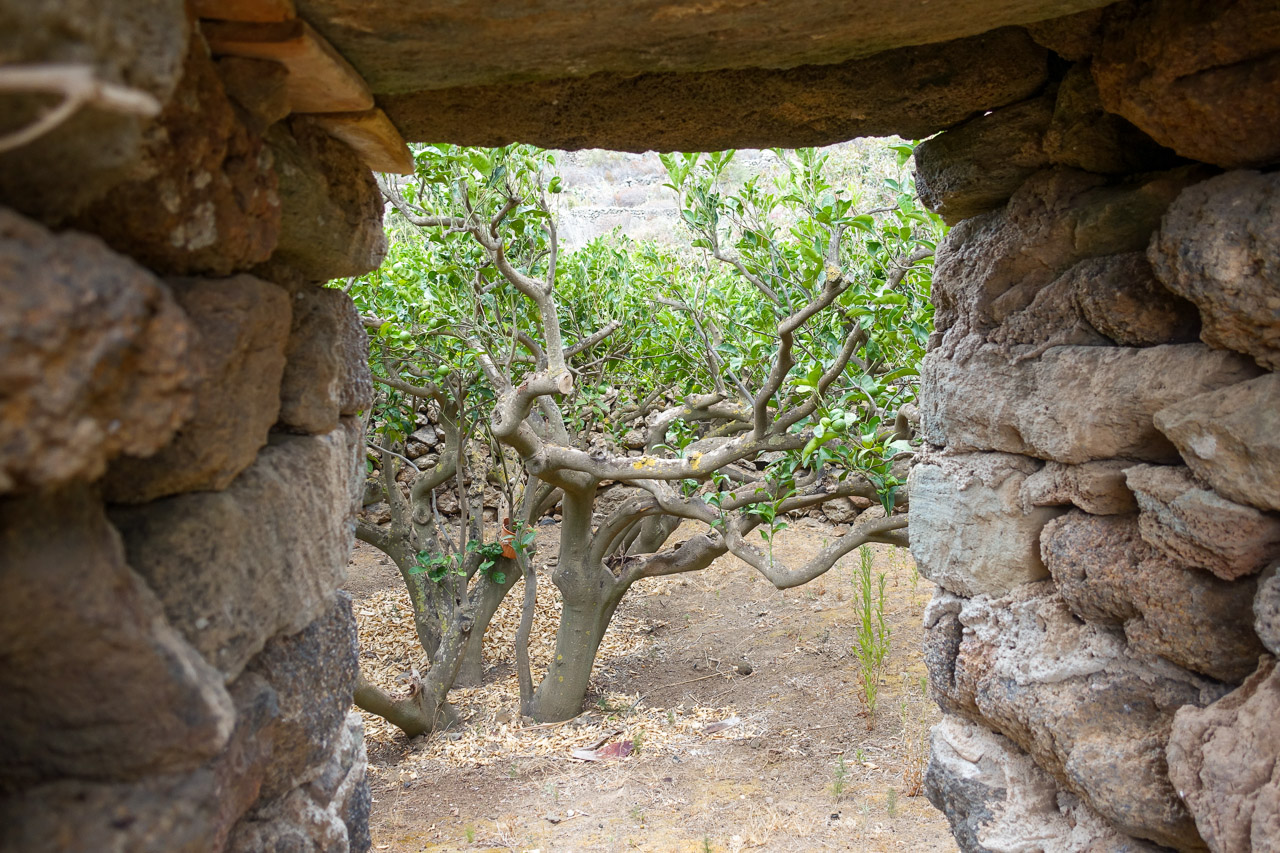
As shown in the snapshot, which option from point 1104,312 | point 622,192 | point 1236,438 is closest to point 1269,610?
point 1236,438

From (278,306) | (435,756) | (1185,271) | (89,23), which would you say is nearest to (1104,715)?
(1185,271)

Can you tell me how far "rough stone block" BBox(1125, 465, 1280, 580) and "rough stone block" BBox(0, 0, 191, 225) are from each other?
5.94 ft

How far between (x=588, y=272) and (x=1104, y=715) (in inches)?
189

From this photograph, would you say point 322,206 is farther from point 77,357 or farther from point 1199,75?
point 1199,75

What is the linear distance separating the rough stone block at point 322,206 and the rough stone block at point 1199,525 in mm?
1669

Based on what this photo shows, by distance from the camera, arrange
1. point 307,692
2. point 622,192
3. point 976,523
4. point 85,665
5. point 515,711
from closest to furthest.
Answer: point 85,665 → point 307,692 → point 976,523 → point 515,711 → point 622,192

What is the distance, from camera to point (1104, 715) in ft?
6.12

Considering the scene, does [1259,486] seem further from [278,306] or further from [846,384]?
[846,384]

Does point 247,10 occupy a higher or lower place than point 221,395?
higher

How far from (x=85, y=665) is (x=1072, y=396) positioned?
1.88 m

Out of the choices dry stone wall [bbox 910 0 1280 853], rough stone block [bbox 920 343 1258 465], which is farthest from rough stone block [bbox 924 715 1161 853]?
rough stone block [bbox 920 343 1258 465]

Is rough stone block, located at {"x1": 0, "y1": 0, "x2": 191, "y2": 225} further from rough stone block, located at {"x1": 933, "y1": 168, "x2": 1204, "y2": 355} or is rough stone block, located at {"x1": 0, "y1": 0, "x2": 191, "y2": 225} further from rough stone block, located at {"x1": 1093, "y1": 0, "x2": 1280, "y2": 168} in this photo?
rough stone block, located at {"x1": 933, "y1": 168, "x2": 1204, "y2": 355}

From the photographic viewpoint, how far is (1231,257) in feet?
5.10

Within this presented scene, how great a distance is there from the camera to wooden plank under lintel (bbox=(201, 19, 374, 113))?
123 centimetres
